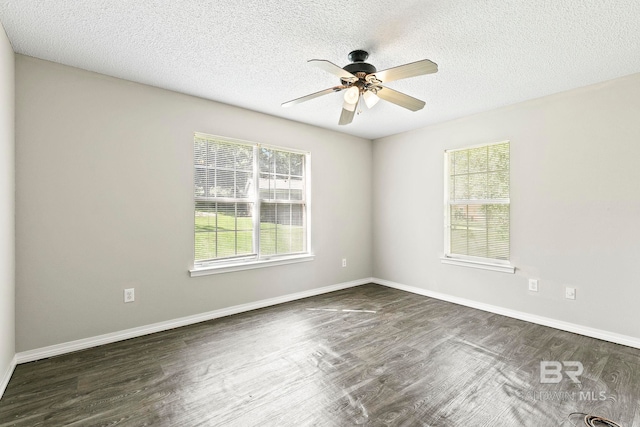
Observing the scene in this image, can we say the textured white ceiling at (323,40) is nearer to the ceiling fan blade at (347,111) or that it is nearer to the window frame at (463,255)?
the ceiling fan blade at (347,111)

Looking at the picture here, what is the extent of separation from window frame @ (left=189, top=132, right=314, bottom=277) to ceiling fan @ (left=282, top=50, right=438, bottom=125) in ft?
5.20

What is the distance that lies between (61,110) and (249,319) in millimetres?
2672

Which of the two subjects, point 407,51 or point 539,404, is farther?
point 407,51

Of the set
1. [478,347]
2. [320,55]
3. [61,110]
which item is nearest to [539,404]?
[478,347]

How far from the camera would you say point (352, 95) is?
7.86 ft

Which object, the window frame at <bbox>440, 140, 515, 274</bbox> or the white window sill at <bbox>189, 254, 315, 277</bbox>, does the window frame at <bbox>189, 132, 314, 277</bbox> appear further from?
the window frame at <bbox>440, 140, 515, 274</bbox>

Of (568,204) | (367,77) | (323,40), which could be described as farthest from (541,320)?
(323,40)

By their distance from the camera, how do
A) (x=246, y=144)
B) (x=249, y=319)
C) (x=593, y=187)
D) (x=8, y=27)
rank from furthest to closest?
(x=246, y=144) < (x=249, y=319) < (x=593, y=187) < (x=8, y=27)

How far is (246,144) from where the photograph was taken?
375 cm

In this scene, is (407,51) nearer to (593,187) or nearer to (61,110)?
(593,187)

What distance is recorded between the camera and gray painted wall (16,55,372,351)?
8.12ft

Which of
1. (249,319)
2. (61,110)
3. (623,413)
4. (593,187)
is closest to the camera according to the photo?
(623,413)

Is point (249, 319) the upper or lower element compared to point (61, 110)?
lower

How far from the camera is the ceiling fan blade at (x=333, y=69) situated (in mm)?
1908
